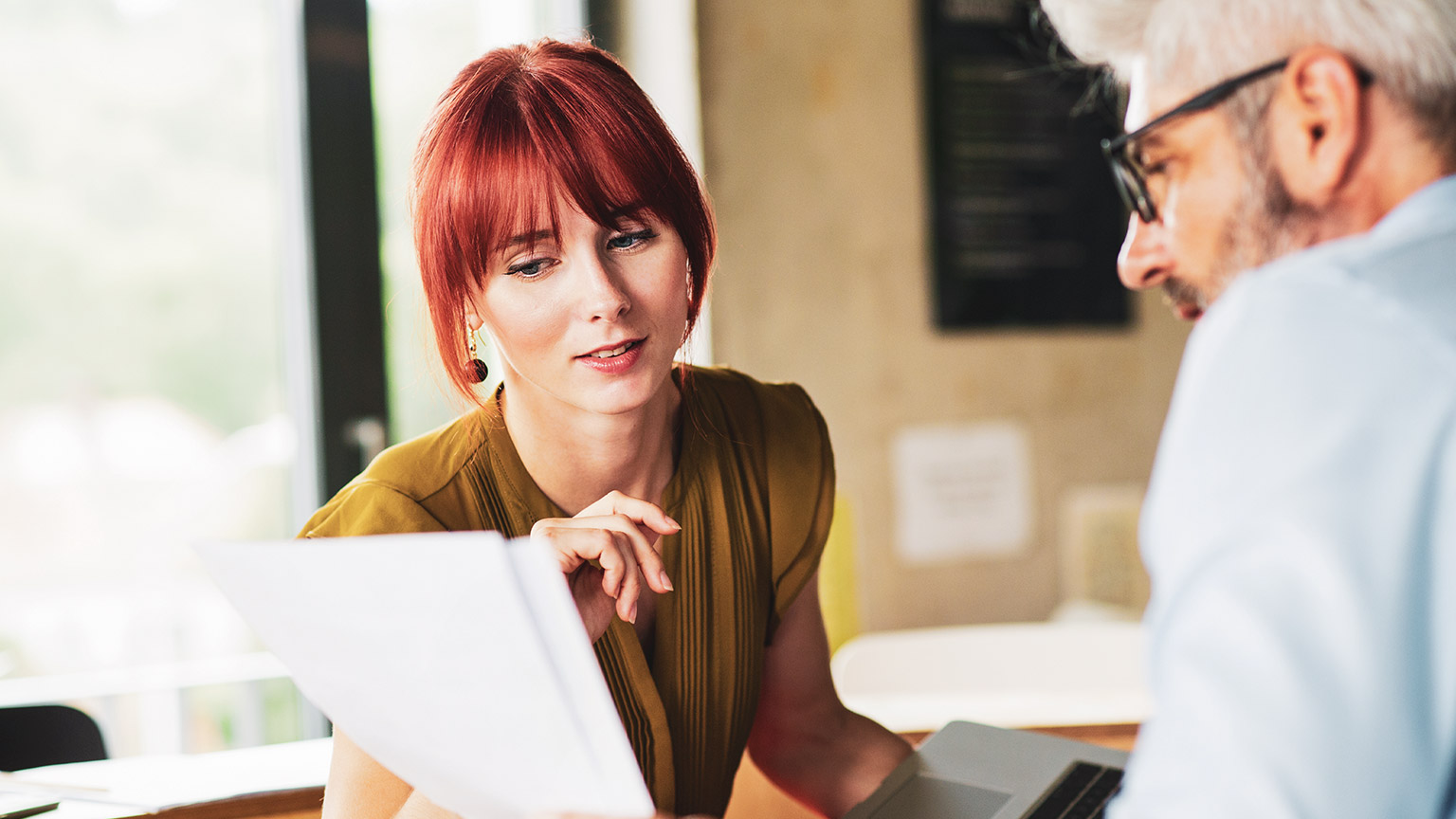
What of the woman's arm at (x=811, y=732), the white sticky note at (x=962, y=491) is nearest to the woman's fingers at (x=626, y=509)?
the woman's arm at (x=811, y=732)

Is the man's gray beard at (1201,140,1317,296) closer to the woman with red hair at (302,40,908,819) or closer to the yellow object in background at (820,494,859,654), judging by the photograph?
the woman with red hair at (302,40,908,819)

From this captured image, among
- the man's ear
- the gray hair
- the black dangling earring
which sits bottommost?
the black dangling earring

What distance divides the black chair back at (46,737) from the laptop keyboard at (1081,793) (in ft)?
3.09

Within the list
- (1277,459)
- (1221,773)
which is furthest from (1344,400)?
(1221,773)

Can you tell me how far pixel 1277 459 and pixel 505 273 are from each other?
2.43 ft

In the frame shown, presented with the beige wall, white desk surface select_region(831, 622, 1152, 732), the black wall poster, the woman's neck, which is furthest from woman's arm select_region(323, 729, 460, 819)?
the black wall poster

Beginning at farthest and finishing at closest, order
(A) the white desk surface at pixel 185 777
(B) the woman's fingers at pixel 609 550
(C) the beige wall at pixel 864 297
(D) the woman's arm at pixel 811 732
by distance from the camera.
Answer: (C) the beige wall at pixel 864 297
(D) the woman's arm at pixel 811 732
(A) the white desk surface at pixel 185 777
(B) the woman's fingers at pixel 609 550

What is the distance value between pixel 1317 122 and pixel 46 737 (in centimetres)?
123

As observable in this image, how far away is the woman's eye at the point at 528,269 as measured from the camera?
1.04m

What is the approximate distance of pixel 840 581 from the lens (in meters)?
2.55

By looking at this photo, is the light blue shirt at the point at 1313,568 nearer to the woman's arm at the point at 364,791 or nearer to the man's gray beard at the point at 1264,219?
the man's gray beard at the point at 1264,219

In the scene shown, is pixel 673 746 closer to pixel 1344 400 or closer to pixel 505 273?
pixel 505 273

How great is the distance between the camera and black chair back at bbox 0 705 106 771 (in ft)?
3.58

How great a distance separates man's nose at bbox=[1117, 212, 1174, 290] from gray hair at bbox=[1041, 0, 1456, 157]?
0.33 ft
